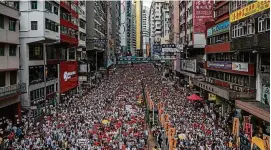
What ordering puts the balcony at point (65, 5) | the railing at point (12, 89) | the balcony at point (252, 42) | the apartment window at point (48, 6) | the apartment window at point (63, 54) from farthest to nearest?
the apartment window at point (63, 54)
the balcony at point (65, 5)
the apartment window at point (48, 6)
the railing at point (12, 89)
the balcony at point (252, 42)

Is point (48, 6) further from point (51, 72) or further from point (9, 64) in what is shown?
point (9, 64)

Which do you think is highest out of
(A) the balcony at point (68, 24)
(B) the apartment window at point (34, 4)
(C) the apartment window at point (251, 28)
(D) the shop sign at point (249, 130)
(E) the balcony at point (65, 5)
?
(E) the balcony at point (65, 5)

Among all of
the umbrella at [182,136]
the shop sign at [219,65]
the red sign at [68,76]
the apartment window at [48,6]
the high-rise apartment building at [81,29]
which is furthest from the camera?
the high-rise apartment building at [81,29]

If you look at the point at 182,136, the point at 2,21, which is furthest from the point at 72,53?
the point at 182,136

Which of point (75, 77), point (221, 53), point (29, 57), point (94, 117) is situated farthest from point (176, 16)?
point (94, 117)

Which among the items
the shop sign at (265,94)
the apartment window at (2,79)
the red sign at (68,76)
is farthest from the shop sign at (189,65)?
the apartment window at (2,79)

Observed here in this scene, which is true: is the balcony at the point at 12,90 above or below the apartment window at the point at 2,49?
below

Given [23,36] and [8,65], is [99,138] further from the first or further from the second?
[23,36]

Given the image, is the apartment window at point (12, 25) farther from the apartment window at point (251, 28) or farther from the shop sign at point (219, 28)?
the shop sign at point (219, 28)
